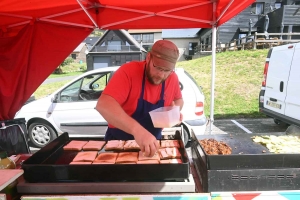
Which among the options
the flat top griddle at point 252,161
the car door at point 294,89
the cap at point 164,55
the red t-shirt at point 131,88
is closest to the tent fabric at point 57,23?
the red t-shirt at point 131,88

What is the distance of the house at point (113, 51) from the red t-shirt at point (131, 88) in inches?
876

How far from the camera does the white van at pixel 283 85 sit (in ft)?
16.2

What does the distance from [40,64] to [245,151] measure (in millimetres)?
2817

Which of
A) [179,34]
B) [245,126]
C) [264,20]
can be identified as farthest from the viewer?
[179,34]

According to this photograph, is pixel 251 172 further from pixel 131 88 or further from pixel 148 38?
pixel 148 38

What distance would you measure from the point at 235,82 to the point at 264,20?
42.6ft

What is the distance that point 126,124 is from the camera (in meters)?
1.46

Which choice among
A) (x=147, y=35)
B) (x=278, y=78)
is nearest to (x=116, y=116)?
(x=278, y=78)

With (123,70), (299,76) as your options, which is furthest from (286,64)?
(123,70)

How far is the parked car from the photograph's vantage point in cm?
482

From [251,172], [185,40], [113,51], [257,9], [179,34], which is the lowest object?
[251,172]

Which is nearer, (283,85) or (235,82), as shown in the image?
(283,85)

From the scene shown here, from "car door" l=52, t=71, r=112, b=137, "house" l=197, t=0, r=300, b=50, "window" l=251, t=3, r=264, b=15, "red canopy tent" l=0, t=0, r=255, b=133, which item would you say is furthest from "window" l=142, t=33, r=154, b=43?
"red canopy tent" l=0, t=0, r=255, b=133

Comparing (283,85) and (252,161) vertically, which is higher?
(283,85)
